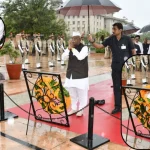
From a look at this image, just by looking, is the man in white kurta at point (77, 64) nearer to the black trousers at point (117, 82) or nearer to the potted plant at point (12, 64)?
the black trousers at point (117, 82)

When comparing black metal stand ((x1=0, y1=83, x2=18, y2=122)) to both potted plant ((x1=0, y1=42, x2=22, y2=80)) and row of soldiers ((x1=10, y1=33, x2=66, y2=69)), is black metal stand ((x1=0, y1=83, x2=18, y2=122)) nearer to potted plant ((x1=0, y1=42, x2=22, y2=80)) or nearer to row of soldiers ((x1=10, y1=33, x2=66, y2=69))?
potted plant ((x1=0, y1=42, x2=22, y2=80))

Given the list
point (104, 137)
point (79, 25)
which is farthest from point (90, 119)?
point (79, 25)

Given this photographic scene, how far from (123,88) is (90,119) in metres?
0.74

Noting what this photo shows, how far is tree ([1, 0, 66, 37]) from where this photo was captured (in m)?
21.7

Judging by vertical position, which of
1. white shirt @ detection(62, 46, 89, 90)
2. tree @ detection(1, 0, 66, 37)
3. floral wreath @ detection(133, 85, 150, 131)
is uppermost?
tree @ detection(1, 0, 66, 37)

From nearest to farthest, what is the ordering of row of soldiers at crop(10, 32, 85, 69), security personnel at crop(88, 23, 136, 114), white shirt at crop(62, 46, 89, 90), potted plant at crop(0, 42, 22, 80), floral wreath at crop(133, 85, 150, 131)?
floral wreath at crop(133, 85, 150, 131) → white shirt at crop(62, 46, 89, 90) → security personnel at crop(88, 23, 136, 114) → potted plant at crop(0, 42, 22, 80) → row of soldiers at crop(10, 32, 85, 69)

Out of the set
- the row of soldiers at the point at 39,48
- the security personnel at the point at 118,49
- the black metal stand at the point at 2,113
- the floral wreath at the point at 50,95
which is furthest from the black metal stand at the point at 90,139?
the row of soldiers at the point at 39,48

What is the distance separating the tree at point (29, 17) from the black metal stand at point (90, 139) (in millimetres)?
18353

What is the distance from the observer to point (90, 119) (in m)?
3.71

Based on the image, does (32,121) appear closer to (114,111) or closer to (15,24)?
(114,111)

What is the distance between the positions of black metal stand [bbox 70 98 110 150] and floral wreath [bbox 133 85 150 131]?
600 mm

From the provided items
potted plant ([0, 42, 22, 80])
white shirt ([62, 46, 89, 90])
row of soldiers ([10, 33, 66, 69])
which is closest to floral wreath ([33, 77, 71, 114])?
white shirt ([62, 46, 89, 90])

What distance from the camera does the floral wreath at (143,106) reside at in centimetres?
326

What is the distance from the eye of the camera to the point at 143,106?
3320mm
